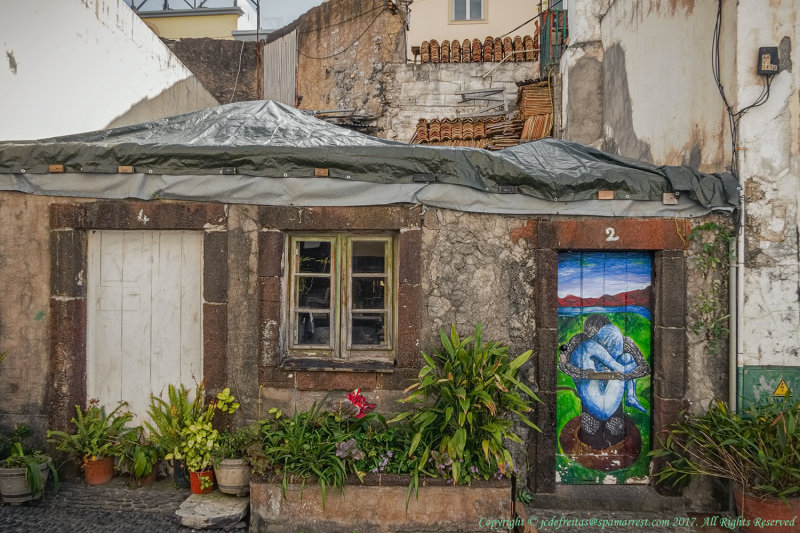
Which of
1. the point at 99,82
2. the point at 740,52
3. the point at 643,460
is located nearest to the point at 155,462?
the point at 643,460

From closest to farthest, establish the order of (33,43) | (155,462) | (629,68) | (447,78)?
(155,462) < (33,43) < (629,68) < (447,78)

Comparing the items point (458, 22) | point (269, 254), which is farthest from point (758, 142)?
point (458, 22)

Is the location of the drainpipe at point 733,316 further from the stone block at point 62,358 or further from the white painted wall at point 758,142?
the stone block at point 62,358

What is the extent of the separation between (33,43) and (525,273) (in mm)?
5694

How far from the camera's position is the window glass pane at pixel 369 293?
16.1 feet

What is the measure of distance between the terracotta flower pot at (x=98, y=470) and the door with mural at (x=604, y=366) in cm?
404

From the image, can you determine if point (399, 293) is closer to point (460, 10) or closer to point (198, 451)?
point (198, 451)

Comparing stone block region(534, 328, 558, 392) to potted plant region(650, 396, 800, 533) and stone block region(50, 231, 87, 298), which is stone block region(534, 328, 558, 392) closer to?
potted plant region(650, 396, 800, 533)

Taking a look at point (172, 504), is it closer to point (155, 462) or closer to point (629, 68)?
point (155, 462)

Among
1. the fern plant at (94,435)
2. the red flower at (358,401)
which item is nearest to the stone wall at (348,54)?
the red flower at (358,401)

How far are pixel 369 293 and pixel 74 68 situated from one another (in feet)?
15.2

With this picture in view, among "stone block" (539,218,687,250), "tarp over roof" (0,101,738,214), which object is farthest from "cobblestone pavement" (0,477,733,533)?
"tarp over roof" (0,101,738,214)

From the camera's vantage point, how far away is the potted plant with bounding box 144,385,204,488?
462 centimetres

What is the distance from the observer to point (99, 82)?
685 centimetres
